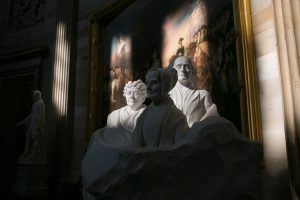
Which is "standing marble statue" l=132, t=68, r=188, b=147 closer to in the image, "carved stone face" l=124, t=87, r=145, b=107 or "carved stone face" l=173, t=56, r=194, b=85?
→ "carved stone face" l=173, t=56, r=194, b=85

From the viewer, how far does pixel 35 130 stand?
716 cm

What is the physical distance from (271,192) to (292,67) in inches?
57.9

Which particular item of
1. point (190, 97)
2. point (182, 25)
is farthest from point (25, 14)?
point (190, 97)

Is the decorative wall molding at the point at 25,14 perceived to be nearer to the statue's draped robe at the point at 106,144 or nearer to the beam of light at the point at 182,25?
the beam of light at the point at 182,25

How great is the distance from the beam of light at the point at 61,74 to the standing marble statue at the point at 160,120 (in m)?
5.06

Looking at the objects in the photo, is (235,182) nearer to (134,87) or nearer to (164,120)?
(164,120)

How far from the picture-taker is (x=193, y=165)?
2215mm

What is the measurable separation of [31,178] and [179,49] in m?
4.83

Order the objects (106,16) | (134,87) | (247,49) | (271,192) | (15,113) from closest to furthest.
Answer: (271,192) → (247,49) → (134,87) → (106,16) → (15,113)

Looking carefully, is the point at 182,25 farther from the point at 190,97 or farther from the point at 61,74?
the point at 61,74

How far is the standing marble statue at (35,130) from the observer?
707 centimetres

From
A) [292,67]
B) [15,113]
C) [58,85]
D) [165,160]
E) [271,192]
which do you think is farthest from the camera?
[15,113]

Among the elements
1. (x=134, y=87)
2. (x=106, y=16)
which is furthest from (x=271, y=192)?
(x=106, y=16)

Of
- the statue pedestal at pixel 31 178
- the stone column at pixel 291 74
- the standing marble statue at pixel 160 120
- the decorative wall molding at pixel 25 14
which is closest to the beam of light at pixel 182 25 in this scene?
the stone column at pixel 291 74
